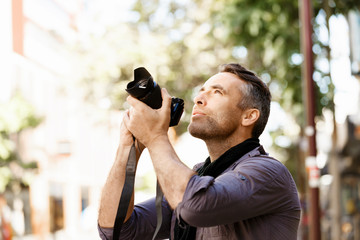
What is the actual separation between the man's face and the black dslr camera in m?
0.12

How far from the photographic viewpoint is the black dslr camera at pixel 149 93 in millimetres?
1792

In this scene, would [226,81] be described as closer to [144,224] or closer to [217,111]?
[217,111]

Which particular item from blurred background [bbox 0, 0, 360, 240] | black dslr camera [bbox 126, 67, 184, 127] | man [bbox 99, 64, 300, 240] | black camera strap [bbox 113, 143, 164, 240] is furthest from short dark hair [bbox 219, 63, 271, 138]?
blurred background [bbox 0, 0, 360, 240]

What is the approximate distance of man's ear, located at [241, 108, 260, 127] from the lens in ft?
6.66

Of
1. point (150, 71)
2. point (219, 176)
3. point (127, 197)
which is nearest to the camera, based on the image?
point (219, 176)

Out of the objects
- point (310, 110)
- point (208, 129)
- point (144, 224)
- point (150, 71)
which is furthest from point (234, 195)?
point (150, 71)

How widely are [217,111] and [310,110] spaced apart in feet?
26.7

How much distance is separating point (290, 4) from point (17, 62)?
13816mm

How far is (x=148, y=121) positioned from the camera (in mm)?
1785

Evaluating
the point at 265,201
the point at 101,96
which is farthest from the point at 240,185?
the point at 101,96

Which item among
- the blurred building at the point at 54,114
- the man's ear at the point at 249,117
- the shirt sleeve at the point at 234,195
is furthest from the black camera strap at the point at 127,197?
the blurred building at the point at 54,114

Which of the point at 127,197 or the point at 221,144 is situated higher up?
the point at 221,144

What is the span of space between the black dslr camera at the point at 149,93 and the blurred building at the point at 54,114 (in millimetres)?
14186

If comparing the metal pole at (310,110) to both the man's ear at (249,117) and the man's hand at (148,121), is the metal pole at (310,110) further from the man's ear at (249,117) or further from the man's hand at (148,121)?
the man's hand at (148,121)
